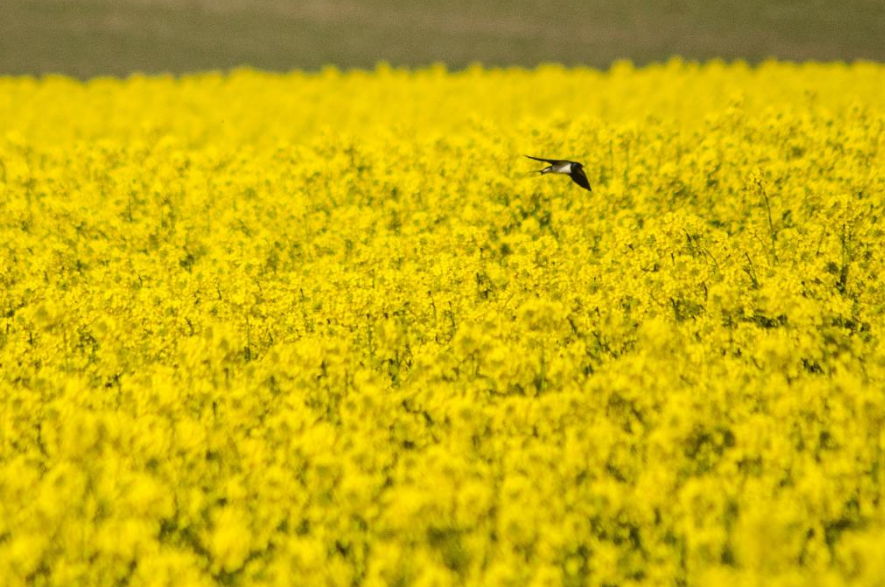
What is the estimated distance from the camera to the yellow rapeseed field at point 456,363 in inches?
115

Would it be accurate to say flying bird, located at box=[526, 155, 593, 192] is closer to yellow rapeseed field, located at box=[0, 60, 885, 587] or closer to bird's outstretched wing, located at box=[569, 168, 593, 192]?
bird's outstretched wing, located at box=[569, 168, 593, 192]

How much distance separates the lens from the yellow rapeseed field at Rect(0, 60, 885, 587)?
2.91 metres

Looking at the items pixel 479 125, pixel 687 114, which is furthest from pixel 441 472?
pixel 687 114

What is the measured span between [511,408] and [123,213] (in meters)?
5.28

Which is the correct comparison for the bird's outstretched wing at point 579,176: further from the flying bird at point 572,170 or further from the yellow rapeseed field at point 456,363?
the yellow rapeseed field at point 456,363

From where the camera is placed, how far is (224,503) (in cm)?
340

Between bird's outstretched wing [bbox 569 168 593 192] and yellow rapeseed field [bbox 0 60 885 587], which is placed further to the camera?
bird's outstretched wing [bbox 569 168 593 192]

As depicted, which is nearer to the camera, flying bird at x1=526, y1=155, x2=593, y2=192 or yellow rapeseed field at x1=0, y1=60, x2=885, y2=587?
yellow rapeseed field at x1=0, y1=60, x2=885, y2=587

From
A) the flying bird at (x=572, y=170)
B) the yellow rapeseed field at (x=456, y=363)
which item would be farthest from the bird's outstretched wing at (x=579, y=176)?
the yellow rapeseed field at (x=456, y=363)

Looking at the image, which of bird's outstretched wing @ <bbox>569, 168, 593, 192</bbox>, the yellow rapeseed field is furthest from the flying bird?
the yellow rapeseed field

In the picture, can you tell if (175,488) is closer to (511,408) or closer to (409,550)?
(409,550)

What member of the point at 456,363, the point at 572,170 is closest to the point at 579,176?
the point at 572,170

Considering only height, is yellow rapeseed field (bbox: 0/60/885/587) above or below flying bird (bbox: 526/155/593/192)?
below

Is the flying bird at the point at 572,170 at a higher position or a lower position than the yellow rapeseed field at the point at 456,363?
higher
